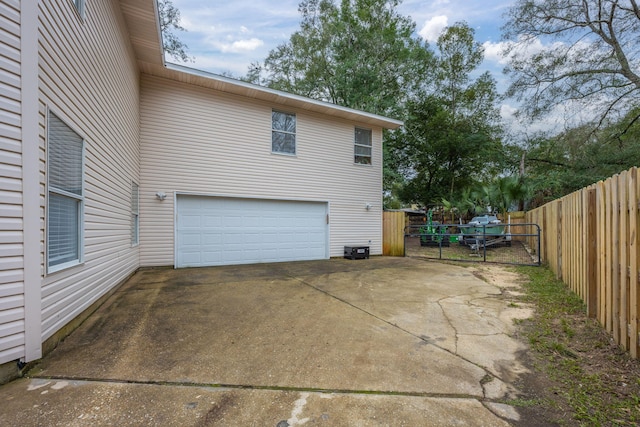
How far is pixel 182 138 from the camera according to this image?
25.6ft

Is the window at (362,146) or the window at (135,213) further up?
the window at (362,146)

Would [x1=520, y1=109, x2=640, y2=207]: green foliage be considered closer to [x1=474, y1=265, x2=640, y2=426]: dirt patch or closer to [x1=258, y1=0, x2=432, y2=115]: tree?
[x1=258, y1=0, x2=432, y2=115]: tree

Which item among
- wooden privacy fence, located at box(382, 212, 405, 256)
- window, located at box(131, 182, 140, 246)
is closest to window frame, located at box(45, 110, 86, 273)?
window, located at box(131, 182, 140, 246)

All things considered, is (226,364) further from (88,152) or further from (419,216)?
(419,216)

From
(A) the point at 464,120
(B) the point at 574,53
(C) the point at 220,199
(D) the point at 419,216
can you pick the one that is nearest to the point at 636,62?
(B) the point at 574,53

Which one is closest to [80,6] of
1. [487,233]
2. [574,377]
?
[574,377]

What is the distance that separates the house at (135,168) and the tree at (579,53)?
30.4 ft

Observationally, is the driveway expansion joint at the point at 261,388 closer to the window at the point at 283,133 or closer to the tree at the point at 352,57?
the window at the point at 283,133

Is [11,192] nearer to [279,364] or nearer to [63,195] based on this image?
[63,195]

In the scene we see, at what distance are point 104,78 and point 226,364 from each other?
4.57m

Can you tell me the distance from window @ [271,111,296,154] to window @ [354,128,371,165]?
2.50 meters

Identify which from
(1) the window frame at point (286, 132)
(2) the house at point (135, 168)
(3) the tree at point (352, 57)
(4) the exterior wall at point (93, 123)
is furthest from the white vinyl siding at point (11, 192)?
(3) the tree at point (352, 57)

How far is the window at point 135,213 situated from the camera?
21.7 ft

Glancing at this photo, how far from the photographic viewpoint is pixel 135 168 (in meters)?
6.88
